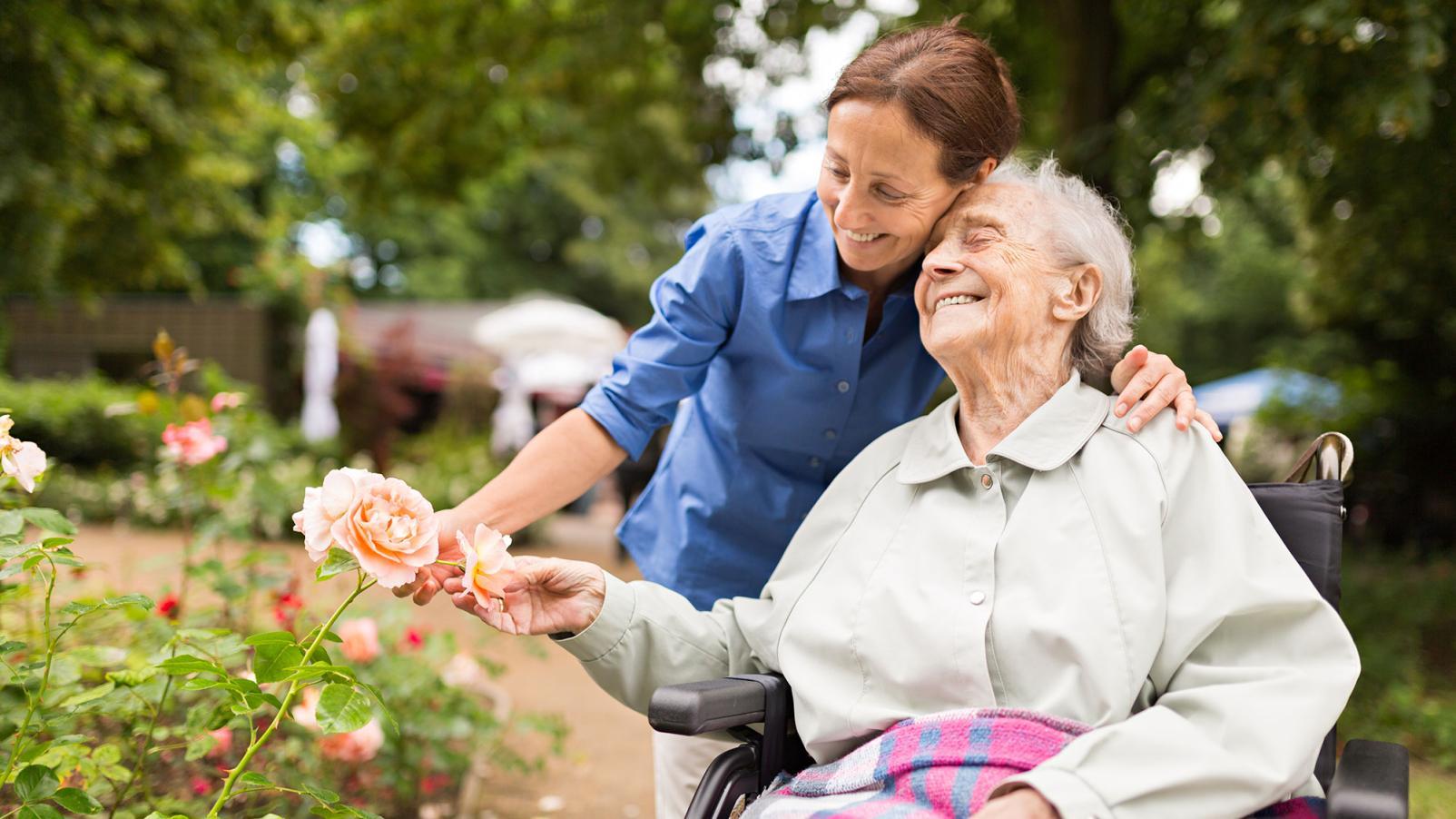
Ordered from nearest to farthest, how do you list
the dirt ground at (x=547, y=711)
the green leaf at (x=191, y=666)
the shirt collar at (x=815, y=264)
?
the green leaf at (x=191, y=666), the shirt collar at (x=815, y=264), the dirt ground at (x=547, y=711)

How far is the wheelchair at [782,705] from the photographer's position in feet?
5.65

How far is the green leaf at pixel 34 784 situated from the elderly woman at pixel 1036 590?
2.06 ft

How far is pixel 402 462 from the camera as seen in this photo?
1262 cm

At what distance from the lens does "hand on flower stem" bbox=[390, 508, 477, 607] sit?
171cm

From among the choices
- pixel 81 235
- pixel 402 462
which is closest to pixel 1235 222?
pixel 402 462

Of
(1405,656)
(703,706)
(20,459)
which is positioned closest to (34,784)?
(20,459)

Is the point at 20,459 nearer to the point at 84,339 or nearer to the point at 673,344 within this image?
the point at 673,344

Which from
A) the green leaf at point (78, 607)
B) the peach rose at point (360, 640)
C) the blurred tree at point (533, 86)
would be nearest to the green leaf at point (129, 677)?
the green leaf at point (78, 607)

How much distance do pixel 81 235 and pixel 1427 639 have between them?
12482 millimetres

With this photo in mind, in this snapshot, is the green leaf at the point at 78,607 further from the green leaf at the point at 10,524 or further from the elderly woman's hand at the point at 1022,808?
the elderly woman's hand at the point at 1022,808

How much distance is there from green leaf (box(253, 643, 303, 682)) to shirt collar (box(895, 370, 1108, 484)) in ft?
3.27

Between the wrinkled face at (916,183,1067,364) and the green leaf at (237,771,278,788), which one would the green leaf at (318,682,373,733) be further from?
the wrinkled face at (916,183,1067,364)

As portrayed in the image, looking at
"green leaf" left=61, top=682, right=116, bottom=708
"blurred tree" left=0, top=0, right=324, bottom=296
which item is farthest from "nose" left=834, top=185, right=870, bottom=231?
"blurred tree" left=0, top=0, right=324, bottom=296

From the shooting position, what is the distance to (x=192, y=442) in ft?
9.78
